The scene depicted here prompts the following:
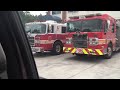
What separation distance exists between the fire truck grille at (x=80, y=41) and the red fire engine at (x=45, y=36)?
6.84ft

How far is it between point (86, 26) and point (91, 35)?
67 centimetres

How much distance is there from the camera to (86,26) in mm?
10352

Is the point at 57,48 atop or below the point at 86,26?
below

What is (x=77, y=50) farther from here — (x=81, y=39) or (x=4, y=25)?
(x=4, y=25)

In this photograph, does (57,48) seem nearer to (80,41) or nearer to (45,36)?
(45,36)

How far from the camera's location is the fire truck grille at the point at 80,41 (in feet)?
33.2

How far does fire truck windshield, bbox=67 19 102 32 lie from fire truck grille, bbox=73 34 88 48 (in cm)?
36

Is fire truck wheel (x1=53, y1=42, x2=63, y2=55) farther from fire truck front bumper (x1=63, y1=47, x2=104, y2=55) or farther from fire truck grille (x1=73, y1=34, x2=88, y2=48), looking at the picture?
fire truck grille (x1=73, y1=34, x2=88, y2=48)

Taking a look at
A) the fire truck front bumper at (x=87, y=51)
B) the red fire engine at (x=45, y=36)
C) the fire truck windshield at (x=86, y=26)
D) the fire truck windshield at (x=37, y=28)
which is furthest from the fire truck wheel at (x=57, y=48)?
the fire truck front bumper at (x=87, y=51)

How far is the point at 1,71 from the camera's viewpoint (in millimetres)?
1058

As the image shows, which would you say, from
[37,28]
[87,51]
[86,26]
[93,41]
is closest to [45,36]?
[37,28]

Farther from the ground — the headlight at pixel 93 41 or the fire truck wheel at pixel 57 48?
the headlight at pixel 93 41

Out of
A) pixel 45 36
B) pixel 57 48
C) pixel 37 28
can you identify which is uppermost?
pixel 37 28

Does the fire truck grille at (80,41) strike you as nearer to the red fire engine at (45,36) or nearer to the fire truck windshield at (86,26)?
the fire truck windshield at (86,26)
